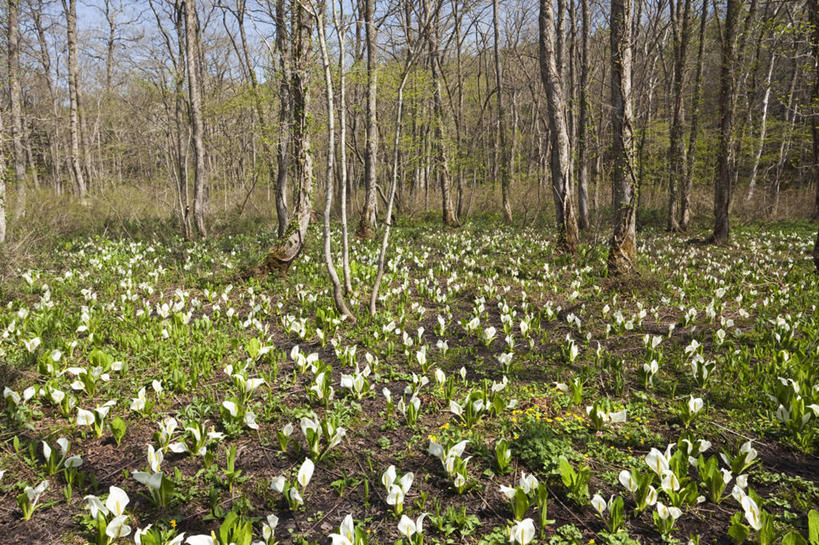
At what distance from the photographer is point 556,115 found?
30.0 feet

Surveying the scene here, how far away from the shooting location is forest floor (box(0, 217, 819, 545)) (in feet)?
8.10

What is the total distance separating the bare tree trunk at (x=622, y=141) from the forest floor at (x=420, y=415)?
70 cm

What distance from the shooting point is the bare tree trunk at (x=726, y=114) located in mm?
10036

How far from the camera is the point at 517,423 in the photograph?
3.47m

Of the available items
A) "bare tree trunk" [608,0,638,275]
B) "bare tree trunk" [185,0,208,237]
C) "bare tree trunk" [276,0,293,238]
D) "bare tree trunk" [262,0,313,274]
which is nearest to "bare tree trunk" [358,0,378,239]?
"bare tree trunk" [276,0,293,238]

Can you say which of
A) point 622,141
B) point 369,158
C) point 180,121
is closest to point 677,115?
point 622,141

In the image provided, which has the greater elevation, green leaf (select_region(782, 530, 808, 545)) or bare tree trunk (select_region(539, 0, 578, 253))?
bare tree trunk (select_region(539, 0, 578, 253))

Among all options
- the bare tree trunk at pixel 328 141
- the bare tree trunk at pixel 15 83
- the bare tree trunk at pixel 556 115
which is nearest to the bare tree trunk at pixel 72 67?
Answer: the bare tree trunk at pixel 15 83

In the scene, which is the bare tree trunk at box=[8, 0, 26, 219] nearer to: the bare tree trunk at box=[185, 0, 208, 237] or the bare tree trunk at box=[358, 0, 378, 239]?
the bare tree trunk at box=[185, 0, 208, 237]

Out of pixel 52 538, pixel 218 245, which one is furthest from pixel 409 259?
pixel 52 538

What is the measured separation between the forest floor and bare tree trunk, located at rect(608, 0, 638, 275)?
698 millimetres

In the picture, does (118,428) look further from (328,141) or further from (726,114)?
(726,114)

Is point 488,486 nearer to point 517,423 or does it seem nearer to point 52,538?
point 517,423

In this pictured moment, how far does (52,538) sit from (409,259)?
787cm
